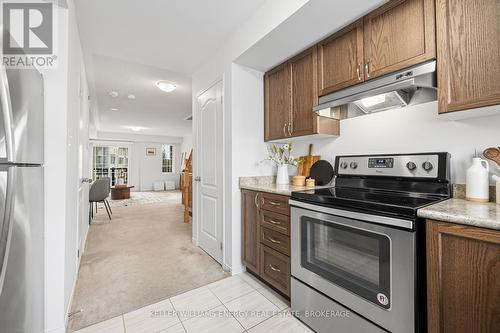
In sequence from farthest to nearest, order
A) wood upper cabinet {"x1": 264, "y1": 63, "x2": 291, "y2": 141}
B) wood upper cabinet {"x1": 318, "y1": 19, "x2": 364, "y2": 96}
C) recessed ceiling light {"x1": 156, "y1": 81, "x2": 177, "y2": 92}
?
recessed ceiling light {"x1": 156, "y1": 81, "x2": 177, "y2": 92}
wood upper cabinet {"x1": 264, "y1": 63, "x2": 291, "y2": 141}
wood upper cabinet {"x1": 318, "y1": 19, "x2": 364, "y2": 96}

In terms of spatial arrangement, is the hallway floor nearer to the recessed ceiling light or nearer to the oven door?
the oven door

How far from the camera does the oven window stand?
112 centimetres

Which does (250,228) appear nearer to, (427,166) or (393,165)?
(393,165)

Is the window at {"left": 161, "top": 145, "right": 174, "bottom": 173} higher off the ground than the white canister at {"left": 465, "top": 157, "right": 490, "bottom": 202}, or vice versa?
the window at {"left": 161, "top": 145, "right": 174, "bottom": 173}

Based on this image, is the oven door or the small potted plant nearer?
the oven door

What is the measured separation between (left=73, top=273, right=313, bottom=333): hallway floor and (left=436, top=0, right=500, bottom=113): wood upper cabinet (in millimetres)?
1651

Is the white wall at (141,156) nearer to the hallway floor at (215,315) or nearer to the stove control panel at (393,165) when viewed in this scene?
the hallway floor at (215,315)

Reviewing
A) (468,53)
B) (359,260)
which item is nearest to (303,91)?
(468,53)

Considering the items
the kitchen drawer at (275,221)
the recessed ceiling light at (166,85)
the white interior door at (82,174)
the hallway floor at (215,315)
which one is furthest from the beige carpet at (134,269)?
the recessed ceiling light at (166,85)

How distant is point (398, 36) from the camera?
4.56 ft

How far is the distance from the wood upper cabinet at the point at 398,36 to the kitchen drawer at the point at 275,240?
1.34m

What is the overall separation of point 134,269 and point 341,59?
110 inches

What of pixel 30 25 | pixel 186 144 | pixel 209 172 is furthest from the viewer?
pixel 186 144

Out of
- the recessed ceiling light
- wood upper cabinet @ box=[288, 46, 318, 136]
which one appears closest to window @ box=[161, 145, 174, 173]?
the recessed ceiling light
